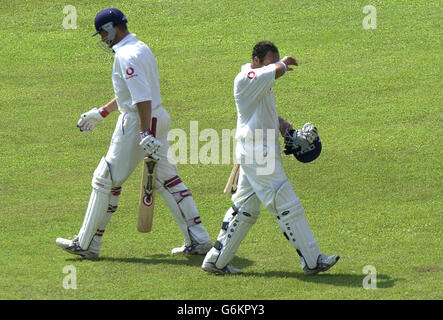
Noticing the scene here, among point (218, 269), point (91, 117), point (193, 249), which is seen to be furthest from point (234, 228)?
point (91, 117)

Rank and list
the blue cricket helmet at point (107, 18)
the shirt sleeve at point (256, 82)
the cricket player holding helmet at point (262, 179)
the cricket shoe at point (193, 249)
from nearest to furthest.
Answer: the shirt sleeve at point (256, 82), the cricket player holding helmet at point (262, 179), the blue cricket helmet at point (107, 18), the cricket shoe at point (193, 249)

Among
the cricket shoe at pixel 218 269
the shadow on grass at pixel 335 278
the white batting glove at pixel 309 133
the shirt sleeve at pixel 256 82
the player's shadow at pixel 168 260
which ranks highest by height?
the shirt sleeve at pixel 256 82

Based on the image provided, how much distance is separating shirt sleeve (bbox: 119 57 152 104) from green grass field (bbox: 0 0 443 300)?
1834 millimetres

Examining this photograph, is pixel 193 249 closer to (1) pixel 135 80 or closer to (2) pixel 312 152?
(2) pixel 312 152

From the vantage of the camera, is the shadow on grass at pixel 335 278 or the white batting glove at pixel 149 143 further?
the white batting glove at pixel 149 143

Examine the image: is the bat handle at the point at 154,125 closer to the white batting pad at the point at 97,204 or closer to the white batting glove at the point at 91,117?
the white batting pad at the point at 97,204

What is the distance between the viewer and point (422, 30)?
18484 millimetres

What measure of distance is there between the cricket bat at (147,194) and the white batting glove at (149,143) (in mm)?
347

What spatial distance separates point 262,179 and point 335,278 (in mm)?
1247

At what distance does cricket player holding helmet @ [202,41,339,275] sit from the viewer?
9266 millimetres

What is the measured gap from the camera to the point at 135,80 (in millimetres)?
9742

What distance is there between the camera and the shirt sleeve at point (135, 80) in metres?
9.72

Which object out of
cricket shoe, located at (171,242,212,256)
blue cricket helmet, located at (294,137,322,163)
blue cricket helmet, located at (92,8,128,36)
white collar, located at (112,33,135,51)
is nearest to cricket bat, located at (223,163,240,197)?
blue cricket helmet, located at (294,137,322,163)

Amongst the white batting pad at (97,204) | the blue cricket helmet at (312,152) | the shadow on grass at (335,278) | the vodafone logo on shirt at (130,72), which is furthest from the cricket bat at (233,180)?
the vodafone logo on shirt at (130,72)
